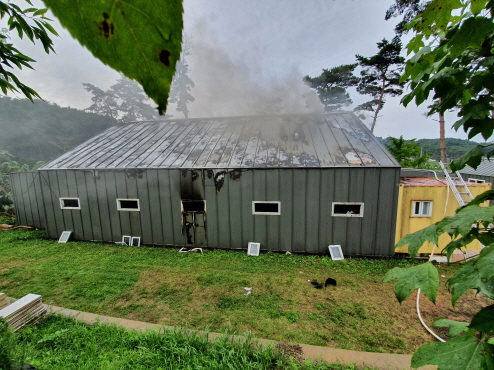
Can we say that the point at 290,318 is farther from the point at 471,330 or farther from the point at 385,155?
the point at 385,155

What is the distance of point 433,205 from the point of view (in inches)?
192

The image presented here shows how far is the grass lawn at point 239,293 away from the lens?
2904 millimetres

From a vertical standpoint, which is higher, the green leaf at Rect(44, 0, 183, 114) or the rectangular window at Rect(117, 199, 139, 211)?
the green leaf at Rect(44, 0, 183, 114)

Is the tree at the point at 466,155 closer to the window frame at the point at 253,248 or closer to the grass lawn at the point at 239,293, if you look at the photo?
the grass lawn at the point at 239,293

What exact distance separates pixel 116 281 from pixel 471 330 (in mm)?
5154

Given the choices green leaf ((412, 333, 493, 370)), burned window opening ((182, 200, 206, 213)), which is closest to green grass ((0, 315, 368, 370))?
green leaf ((412, 333, 493, 370))

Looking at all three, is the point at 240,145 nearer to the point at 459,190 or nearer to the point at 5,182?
the point at 459,190

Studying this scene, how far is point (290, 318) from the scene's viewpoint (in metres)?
3.11

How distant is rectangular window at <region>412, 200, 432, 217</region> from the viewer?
4.93 metres

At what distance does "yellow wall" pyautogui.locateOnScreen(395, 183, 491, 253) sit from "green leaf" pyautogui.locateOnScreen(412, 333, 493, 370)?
16.5 ft

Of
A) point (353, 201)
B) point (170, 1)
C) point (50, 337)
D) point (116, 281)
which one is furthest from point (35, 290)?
point (353, 201)

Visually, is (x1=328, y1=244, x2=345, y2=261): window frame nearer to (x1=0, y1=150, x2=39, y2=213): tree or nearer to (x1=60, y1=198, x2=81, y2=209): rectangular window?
(x1=60, y1=198, x2=81, y2=209): rectangular window

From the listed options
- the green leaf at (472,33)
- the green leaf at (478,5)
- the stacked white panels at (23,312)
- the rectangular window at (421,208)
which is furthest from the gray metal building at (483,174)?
the stacked white panels at (23,312)

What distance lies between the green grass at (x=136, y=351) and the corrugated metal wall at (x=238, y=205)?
3215 millimetres
